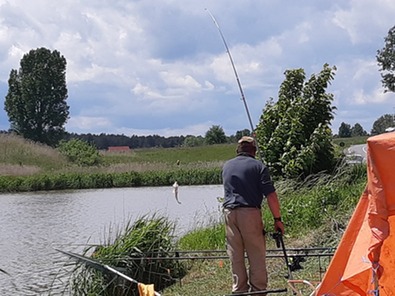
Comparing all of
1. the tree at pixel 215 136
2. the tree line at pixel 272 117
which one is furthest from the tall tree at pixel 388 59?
the tree at pixel 215 136

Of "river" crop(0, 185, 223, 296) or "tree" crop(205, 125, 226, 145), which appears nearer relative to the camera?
"river" crop(0, 185, 223, 296)

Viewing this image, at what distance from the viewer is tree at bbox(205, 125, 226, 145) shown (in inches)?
2715

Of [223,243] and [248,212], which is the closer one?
[248,212]

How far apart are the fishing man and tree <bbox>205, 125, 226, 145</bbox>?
62016 mm

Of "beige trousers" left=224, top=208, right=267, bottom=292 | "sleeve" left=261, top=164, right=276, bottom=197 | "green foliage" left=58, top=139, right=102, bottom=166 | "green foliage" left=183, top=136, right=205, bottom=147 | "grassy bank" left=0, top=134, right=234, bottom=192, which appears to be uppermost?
"green foliage" left=183, top=136, right=205, bottom=147

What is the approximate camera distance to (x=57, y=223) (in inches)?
801

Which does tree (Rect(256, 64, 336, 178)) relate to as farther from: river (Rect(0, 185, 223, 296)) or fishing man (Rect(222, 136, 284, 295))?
fishing man (Rect(222, 136, 284, 295))

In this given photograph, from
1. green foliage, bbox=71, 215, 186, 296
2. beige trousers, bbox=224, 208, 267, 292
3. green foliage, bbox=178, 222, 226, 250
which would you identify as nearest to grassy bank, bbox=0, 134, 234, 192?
green foliage, bbox=178, 222, 226, 250

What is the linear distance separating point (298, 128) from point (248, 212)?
29.2ft

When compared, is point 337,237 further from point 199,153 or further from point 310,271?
point 199,153

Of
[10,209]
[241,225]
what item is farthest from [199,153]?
[241,225]

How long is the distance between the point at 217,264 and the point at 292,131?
5.30 meters

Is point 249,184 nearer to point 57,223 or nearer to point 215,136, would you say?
point 57,223

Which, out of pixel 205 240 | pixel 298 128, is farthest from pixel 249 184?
pixel 298 128
